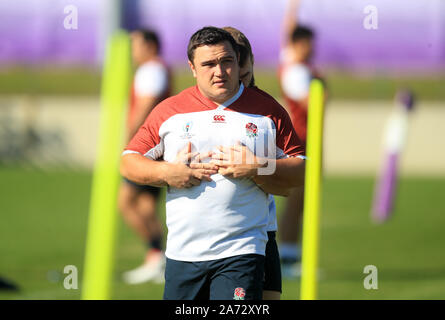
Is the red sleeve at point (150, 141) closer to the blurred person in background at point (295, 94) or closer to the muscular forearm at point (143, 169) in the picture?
the muscular forearm at point (143, 169)

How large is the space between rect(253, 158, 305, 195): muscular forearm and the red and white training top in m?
0.06

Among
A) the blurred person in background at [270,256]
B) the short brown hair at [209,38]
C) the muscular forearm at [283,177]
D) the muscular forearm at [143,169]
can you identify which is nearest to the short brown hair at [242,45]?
the blurred person in background at [270,256]

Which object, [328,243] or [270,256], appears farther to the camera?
[328,243]

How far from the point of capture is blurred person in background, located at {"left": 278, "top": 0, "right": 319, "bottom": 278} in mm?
7223

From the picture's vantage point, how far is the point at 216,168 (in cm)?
347

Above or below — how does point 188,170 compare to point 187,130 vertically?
below

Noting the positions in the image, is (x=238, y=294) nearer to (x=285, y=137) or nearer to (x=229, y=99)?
(x=285, y=137)

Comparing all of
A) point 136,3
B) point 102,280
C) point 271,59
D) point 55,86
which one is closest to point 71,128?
point 55,86

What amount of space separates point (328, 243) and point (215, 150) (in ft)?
20.7

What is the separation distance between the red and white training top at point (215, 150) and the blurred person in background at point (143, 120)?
3.35 m

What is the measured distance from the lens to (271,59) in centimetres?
1900

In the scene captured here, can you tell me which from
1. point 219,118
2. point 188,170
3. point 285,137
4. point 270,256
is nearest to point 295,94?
point 270,256

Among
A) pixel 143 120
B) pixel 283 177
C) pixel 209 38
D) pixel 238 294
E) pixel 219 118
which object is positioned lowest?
pixel 238 294
